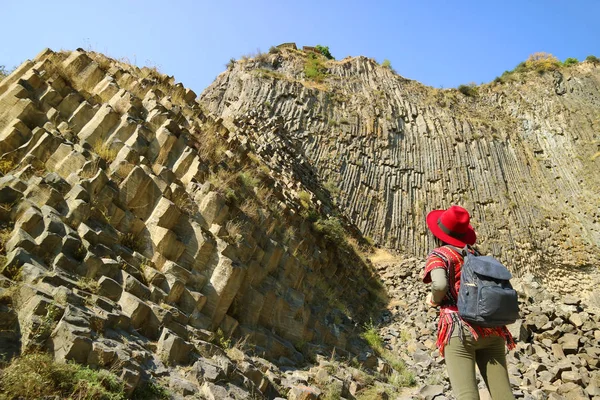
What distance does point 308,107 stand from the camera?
21.4 meters

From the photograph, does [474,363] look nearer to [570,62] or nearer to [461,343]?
[461,343]

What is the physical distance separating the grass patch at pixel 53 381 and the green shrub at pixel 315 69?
884 inches

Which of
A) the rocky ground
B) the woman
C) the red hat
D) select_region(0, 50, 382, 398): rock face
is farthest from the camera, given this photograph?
the rocky ground

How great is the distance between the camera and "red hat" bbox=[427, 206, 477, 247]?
3.54 metres

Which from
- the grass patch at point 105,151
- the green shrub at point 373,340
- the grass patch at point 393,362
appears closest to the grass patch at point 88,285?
the grass patch at point 105,151

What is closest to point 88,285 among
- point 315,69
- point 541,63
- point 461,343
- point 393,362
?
point 461,343

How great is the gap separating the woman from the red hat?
10cm

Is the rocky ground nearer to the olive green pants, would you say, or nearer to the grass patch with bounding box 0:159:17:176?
the olive green pants

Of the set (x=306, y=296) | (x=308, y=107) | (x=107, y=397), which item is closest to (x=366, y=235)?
(x=308, y=107)

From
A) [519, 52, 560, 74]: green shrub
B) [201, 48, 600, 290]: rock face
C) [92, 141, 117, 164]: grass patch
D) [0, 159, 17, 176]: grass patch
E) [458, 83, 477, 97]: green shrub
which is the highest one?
[519, 52, 560, 74]: green shrub

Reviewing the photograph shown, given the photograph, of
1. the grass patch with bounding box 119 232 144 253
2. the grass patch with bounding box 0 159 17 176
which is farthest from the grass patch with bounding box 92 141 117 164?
the grass patch with bounding box 119 232 144 253

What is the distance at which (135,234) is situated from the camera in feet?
17.9

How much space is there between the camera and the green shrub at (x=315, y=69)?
24094 mm

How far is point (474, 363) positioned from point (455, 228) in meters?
1.06
